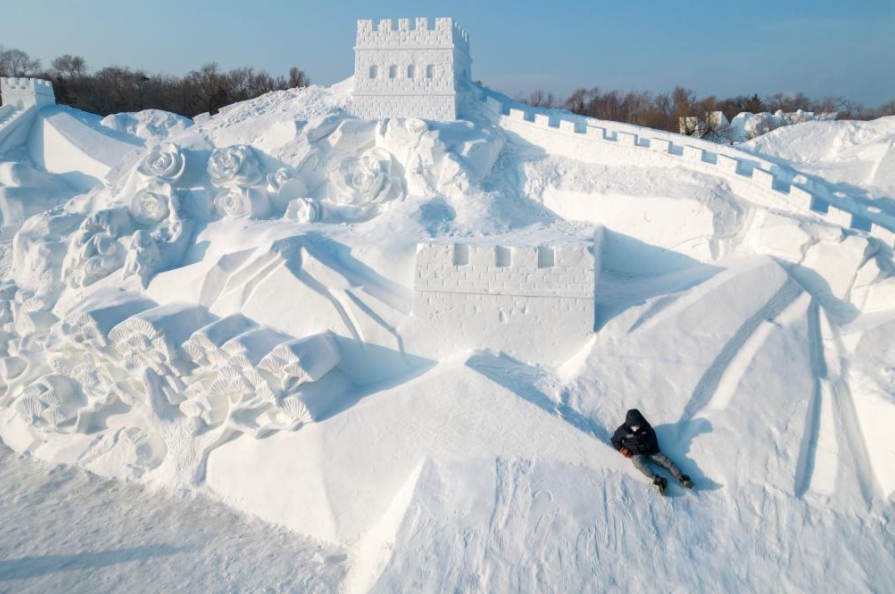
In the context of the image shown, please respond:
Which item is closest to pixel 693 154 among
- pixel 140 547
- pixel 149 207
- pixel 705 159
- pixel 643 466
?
pixel 705 159

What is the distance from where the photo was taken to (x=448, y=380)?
24.2ft

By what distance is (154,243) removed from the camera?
10.1 m

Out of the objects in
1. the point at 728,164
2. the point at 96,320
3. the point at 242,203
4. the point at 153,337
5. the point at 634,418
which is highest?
the point at 728,164

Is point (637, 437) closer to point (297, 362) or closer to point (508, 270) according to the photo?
point (508, 270)

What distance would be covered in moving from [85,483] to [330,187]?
20.6 ft

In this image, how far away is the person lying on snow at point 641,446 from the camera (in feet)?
21.2

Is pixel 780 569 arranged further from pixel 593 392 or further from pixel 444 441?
pixel 444 441

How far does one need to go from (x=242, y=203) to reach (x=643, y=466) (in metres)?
8.04

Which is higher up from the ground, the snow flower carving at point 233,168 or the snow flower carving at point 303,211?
the snow flower carving at point 233,168

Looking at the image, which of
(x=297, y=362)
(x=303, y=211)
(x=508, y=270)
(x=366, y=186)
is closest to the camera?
(x=297, y=362)

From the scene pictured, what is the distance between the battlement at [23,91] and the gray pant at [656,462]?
57.2 ft

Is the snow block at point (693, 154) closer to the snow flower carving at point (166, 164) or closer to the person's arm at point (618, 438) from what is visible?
the person's arm at point (618, 438)

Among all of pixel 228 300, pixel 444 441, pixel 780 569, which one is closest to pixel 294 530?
pixel 444 441

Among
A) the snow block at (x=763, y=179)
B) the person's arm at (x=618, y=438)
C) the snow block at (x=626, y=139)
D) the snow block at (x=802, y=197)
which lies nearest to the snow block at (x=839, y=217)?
the snow block at (x=802, y=197)
